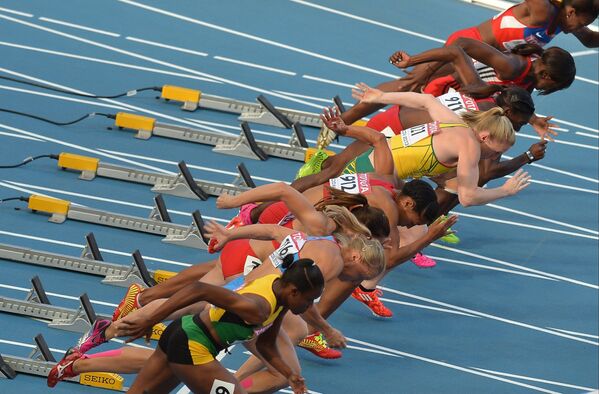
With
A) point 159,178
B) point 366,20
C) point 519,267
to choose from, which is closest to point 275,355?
point 159,178

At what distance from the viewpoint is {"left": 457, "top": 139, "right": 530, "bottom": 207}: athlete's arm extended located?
11.5 meters

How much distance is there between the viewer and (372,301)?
41.2 feet

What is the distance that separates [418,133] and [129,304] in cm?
267

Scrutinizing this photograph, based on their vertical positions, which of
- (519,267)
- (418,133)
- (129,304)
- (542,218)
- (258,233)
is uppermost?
(418,133)

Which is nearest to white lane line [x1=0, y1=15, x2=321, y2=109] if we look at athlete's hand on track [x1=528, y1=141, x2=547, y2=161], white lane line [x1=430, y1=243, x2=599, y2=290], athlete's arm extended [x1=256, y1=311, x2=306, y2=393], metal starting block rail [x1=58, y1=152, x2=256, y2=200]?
metal starting block rail [x1=58, y1=152, x2=256, y2=200]

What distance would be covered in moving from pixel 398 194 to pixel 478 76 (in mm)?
1962

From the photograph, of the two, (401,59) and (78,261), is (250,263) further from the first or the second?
(401,59)

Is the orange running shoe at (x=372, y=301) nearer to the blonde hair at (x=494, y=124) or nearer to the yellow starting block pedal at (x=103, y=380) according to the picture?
the blonde hair at (x=494, y=124)

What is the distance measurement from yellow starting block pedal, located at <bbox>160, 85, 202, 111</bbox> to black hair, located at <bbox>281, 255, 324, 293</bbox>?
6931 mm

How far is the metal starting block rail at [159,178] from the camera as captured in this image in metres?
13.8

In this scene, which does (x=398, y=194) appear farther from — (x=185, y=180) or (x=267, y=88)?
(x=267, y=88)

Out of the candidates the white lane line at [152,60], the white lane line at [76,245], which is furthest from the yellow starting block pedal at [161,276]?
the white lane line at [152,60]

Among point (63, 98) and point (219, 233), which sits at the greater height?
point (219, 233)

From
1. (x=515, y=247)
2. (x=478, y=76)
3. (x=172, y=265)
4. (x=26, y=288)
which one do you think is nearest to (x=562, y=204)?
(x=515, y=247)
